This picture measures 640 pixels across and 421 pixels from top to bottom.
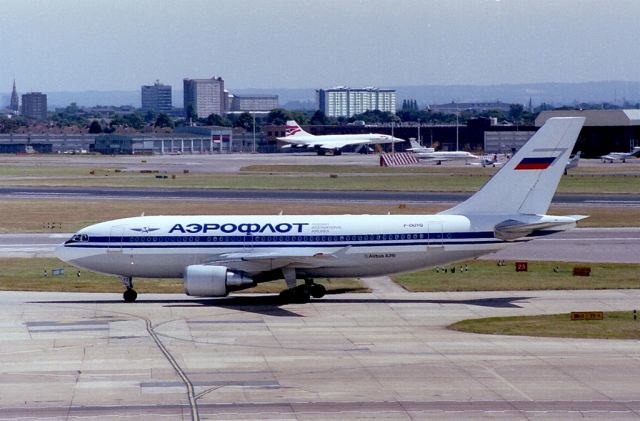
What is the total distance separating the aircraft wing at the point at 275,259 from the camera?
47469mm

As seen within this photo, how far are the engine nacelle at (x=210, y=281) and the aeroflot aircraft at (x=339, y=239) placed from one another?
4cm

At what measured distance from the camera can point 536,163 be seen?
47938mm

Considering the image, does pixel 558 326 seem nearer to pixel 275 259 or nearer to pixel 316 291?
pixel 316 291

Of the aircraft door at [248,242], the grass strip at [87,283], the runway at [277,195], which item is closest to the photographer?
the aircraft door at [248,242]

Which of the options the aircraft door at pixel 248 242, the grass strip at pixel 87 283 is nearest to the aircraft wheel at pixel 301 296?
the aircraft door at pixel 248 242

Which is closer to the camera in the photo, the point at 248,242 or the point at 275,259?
the point at 275,259

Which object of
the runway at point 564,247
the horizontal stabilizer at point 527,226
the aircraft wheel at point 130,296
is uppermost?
the horizontal stabilizer at point 527,226

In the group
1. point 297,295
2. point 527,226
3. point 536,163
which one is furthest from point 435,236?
point 297,295

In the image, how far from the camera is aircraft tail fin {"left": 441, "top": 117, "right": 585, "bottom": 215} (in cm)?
4781

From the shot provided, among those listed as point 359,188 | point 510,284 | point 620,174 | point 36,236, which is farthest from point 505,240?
point 620,174

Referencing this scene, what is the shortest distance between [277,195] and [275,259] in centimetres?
5855

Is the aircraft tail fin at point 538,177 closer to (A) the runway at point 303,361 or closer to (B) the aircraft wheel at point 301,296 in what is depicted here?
(A) the runway at point 303,361

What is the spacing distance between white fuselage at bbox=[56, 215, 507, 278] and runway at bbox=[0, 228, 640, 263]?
38.6 ft

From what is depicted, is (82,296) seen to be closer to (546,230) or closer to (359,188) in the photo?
(546,230)
